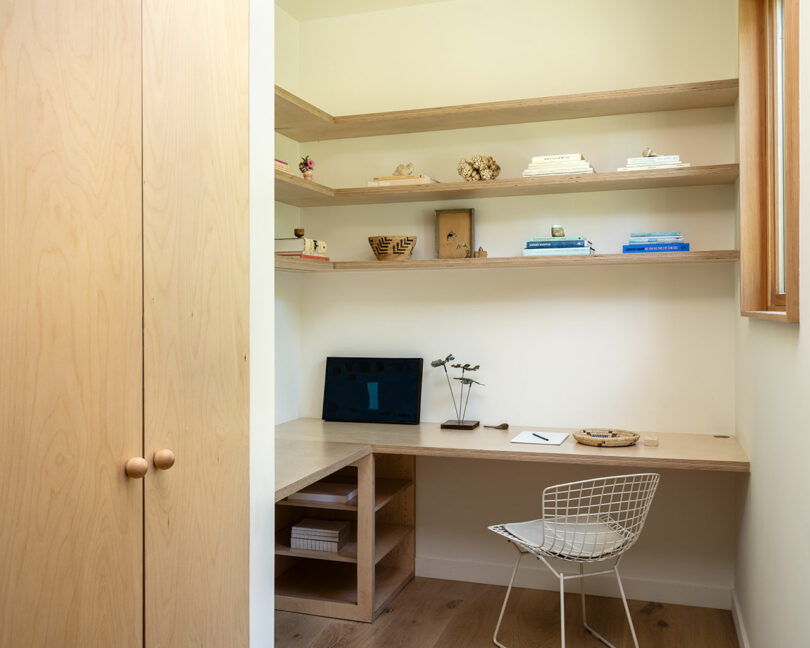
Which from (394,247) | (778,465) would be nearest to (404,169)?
(394,247)

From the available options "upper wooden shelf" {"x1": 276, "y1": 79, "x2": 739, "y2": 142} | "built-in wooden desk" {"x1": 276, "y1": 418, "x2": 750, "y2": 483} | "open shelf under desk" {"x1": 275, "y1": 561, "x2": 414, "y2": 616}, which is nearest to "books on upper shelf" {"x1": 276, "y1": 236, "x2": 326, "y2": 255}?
"upper wooden shelf" {"x1": 276, "y1": 79, "x2": 739, "y2": 142}

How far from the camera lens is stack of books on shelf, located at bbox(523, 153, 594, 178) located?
10.1 feet

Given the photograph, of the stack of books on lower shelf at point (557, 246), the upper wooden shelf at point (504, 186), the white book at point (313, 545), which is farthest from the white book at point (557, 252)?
the white book at point (313, 545)

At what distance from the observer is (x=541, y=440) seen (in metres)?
3.03

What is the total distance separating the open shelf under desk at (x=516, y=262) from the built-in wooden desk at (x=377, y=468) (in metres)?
0.76

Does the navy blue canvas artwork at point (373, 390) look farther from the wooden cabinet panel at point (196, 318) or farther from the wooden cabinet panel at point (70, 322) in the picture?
the wooden cabinet panel at point (70, 322)

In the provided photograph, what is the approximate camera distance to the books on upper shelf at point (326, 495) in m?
3.04

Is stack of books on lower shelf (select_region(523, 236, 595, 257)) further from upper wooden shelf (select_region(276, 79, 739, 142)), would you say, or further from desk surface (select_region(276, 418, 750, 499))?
desk surface (select_region(276, 418, 750, 499))

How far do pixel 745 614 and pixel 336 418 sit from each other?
6.47 feet

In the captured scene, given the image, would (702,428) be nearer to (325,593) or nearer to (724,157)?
(724,157)

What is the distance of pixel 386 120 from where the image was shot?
3371mm

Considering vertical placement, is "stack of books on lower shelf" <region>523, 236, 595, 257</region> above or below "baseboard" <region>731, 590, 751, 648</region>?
above

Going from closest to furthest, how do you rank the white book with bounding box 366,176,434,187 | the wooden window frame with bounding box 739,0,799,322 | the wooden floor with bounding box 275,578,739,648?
the wooden window frame with bounding box 739,0,799,322 → the wooden floor with bounding box 275,578,739,648 → the white book with bounding box 366,176,434,187

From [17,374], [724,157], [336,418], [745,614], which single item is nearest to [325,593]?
[336,418]
